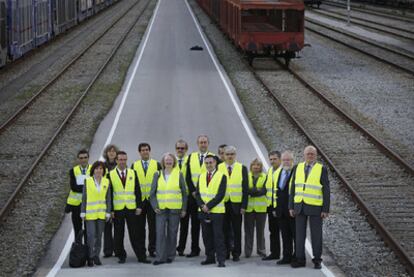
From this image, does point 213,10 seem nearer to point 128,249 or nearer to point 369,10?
point 369,10

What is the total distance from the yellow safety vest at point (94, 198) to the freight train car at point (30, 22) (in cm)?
2190

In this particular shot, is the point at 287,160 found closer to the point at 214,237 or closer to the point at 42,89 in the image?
the point at 214,237

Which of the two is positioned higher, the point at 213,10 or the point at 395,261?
the point at 213,10

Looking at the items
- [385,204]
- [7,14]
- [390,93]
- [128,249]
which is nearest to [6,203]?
[128,249]

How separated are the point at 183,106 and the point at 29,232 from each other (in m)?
12.4

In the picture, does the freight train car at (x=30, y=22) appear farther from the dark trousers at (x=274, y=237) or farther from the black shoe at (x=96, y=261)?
the dark trousers at (x=274, y=237)

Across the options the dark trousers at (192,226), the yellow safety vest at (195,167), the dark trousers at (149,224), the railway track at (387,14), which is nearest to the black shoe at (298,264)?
the dark trousers at (192,226)

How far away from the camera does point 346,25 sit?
58.4 metres

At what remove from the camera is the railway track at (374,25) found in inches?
2035

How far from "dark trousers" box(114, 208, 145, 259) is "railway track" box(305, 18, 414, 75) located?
2333 centimetres

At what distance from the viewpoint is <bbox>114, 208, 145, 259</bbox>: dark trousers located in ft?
39.7

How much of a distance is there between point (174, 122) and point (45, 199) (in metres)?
7.79

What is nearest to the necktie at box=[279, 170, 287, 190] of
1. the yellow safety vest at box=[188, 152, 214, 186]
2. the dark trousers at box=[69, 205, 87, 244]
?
the yellow safety vest at box=[188, 152, 214, 186]

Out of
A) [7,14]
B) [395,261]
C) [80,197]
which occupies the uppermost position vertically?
[7,14]
